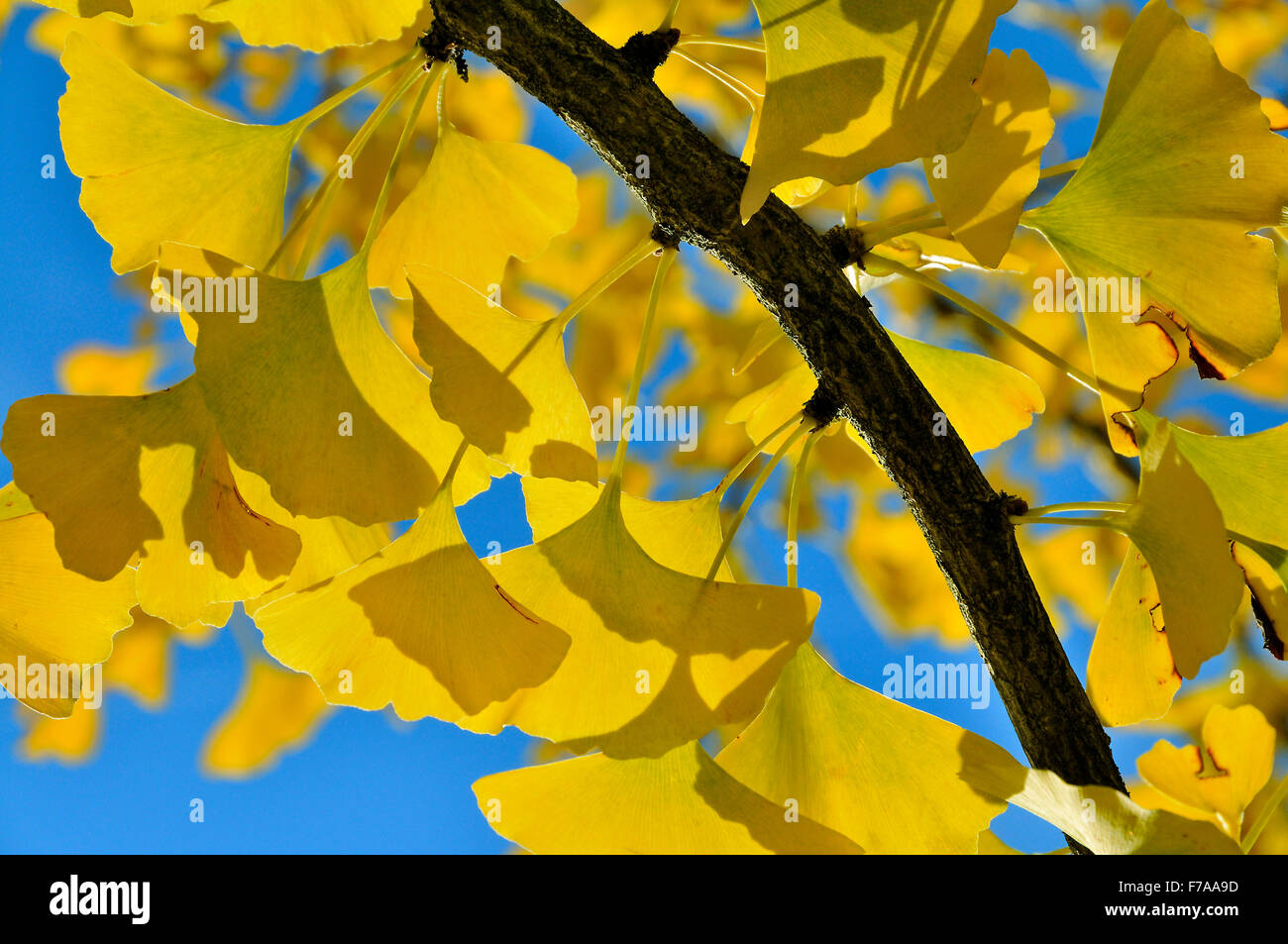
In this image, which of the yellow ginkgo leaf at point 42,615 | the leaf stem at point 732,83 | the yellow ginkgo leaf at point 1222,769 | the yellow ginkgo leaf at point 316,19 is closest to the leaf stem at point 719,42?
the leaf stem at point 732,83

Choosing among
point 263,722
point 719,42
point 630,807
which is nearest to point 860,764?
point 630,807

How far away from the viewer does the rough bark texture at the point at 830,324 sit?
0.36 metres

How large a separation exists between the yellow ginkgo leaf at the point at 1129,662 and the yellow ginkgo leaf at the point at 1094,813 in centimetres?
10

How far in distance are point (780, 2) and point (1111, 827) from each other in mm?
301

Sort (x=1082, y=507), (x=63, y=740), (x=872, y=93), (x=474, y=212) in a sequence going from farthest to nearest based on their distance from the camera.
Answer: (x=63, y=740), (x=474, y=212), (x=1082, y=507), (x=872, y=93)

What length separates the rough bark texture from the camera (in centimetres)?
36

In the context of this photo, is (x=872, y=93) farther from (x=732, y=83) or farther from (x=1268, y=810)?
(x=1268, y=810)

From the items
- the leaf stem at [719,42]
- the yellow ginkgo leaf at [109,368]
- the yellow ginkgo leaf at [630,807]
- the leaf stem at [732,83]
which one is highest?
the yellow ginkgo leaf at [109,368]

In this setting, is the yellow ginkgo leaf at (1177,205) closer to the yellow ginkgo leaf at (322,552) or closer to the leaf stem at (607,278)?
the leaf stem at (607,278)

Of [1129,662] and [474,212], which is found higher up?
[474,212]

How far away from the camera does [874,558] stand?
1112mm

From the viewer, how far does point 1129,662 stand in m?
0.44

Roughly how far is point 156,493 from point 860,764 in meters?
0.31

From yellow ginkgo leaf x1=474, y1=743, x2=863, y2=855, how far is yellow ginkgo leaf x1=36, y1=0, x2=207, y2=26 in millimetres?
306
